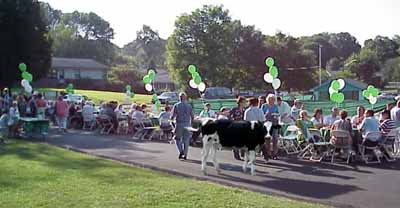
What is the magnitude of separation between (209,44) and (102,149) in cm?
5197

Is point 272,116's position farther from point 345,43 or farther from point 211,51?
point 345,43

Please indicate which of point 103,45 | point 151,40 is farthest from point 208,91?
point 151,40

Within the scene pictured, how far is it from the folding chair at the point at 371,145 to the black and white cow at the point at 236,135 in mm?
2837

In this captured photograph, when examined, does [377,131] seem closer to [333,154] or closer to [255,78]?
[333,154]

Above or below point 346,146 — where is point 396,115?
above

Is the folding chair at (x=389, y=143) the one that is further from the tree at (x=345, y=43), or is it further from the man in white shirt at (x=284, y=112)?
→ the tree at (x=345, y=43)

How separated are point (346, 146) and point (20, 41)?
37.0m

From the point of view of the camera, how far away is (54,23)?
129 m

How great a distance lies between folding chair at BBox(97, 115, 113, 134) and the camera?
922 inches

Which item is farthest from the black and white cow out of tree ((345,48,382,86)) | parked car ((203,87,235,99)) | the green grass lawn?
tree ((345,48,382,86))

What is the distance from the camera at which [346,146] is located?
14.1 metres

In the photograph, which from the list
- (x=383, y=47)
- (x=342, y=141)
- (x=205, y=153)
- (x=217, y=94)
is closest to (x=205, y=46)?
(x=217, y=94)

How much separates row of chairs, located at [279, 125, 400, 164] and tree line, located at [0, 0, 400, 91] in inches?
1358

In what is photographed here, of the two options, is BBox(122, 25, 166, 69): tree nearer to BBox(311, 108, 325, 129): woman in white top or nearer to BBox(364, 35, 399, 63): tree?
BBox(364, 35, 399, 63): tree
